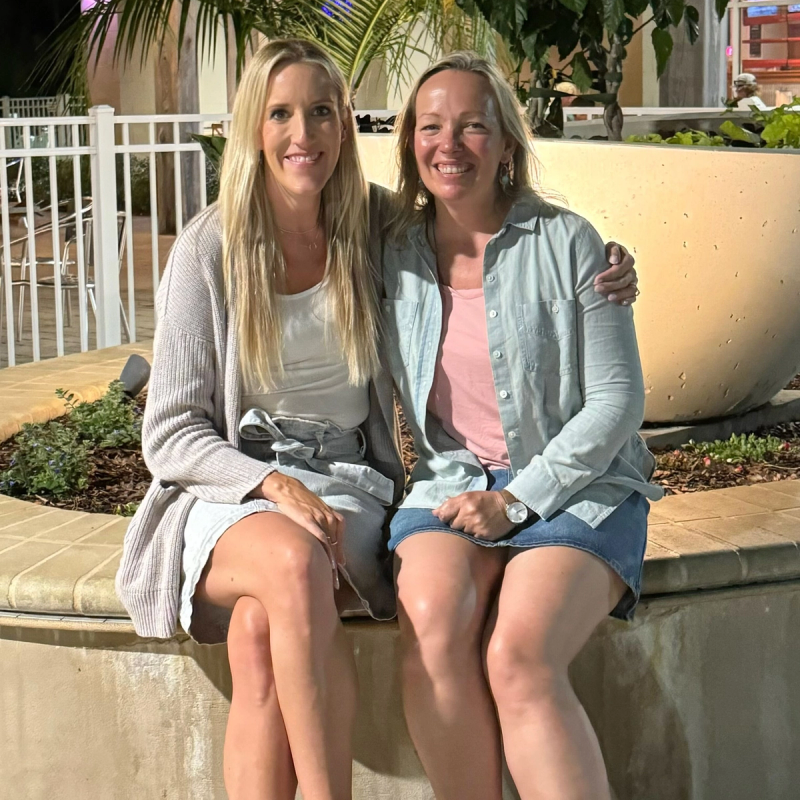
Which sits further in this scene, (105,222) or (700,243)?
(105,222)

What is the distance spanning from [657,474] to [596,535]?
1.28 meters

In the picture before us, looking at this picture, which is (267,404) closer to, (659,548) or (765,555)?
(659,548)

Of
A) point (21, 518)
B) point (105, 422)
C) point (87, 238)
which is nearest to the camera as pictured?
point (21, 518)

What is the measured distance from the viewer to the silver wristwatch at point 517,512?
6.58ft

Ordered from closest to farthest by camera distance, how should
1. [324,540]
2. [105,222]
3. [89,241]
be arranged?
1. [324,540]
2. [105,222]
3. [89,241]

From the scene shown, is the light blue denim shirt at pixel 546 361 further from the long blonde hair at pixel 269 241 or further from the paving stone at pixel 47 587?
the paving stone at pixel 47 587

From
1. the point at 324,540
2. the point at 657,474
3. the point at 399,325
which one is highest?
the point at 399,325

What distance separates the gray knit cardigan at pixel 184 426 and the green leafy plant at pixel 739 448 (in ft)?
5.51

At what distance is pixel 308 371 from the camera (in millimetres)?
2162

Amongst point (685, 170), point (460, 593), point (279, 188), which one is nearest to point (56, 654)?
point (460, 593)

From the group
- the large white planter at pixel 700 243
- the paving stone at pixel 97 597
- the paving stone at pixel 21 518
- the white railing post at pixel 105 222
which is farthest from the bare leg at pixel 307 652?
the white railing post at pixel 105 222

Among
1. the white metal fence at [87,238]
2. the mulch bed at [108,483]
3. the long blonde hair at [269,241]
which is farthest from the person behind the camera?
the white metal fence at [87,238]

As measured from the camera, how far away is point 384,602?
2059 millimetres

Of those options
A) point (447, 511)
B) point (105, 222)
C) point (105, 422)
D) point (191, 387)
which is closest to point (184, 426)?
point (191, 387)
